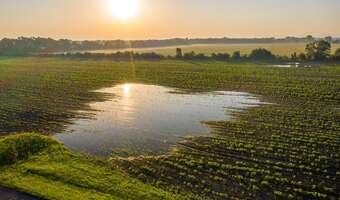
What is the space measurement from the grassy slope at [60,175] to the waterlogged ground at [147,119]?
2.95m

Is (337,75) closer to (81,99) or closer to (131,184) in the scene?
(81,99)

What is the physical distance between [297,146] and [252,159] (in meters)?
4.23

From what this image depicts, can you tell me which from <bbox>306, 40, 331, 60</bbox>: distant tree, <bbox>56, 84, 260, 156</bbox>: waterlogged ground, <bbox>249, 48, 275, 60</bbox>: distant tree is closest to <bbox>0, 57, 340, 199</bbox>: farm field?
<bbox>56, 84, 260, 156</bbox>: waterlogged ground

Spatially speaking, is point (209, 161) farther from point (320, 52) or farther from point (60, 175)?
point (320, 52)

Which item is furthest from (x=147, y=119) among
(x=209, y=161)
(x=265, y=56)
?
(x=265, y=56)

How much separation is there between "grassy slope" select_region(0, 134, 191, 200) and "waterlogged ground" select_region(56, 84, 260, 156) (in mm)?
2949

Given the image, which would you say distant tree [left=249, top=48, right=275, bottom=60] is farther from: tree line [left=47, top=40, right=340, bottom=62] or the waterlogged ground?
the waterlogged ground

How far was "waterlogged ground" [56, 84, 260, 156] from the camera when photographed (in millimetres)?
27562

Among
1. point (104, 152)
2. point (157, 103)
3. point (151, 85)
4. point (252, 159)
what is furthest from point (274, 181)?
point (151, 85)

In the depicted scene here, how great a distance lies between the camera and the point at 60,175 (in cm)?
2031

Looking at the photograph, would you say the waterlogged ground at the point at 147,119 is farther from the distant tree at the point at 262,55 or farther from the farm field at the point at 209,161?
the distant tree at the point at 262,55

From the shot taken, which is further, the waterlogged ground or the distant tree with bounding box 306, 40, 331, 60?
the distant tree with bounding box 306, 40, 331, 60

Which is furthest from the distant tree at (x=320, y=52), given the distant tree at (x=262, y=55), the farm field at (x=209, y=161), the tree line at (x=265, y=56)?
the farm field at (x=209, y=161)

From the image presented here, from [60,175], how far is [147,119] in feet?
50.9
